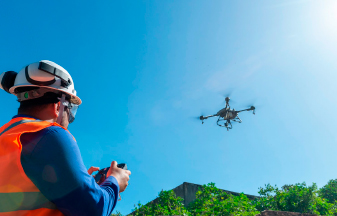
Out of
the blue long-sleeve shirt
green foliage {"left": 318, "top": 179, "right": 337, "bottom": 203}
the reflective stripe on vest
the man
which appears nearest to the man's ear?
the man

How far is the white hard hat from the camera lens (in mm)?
2215

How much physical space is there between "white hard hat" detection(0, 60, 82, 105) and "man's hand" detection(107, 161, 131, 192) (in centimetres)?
74

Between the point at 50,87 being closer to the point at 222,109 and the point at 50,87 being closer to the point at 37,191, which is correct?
the point at 37,191

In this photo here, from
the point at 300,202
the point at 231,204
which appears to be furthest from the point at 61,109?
the point at 300,202

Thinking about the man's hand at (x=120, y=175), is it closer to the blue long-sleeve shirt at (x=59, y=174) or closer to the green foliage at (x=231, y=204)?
the blue long-sleeve shirt at (x=59, y=174)

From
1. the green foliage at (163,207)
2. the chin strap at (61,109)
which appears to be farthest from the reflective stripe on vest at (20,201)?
the green foliage at (163,207)

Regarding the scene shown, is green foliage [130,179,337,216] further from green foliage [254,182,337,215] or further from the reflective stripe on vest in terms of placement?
the reflective stripe on vest

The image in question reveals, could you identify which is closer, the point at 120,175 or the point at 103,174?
the point at 120,175

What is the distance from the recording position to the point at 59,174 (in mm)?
1610

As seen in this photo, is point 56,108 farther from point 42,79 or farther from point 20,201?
point 20,201

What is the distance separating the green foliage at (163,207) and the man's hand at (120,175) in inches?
461

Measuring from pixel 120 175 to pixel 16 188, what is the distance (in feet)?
2.30

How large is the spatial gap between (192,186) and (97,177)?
18.1m

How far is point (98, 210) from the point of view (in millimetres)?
1682
